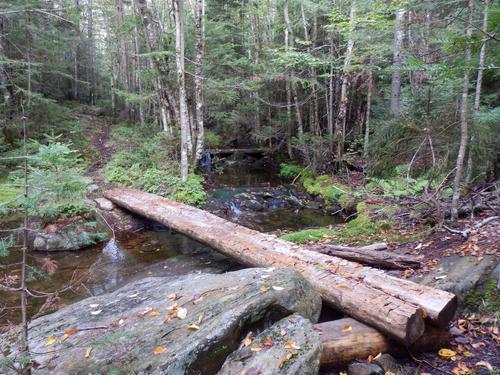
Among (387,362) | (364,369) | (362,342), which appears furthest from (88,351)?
(387,362)

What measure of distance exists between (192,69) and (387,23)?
847cm

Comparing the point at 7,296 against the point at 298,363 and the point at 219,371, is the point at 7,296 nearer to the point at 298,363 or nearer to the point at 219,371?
the point at 219,371

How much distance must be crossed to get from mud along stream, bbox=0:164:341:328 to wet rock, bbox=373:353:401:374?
327 cm

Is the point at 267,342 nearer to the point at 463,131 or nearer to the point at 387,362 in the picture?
the point at 387,362

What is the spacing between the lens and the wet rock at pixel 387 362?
3121mm

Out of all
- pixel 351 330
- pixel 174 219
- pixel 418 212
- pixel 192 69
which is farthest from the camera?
pixel 192 69

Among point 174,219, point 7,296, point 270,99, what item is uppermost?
point 270,99

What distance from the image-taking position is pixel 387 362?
3176mm

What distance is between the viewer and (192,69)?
15.2m

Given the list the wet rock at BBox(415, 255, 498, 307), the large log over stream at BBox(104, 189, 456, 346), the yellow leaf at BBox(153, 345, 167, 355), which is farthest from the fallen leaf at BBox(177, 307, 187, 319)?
the wet rock at BBox(415, 255, 498, 307)

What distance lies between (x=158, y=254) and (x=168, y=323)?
15.5ft

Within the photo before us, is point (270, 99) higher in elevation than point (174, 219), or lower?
higher

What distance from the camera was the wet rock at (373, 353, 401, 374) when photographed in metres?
3.12

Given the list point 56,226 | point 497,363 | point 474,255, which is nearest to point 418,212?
point 474,255
